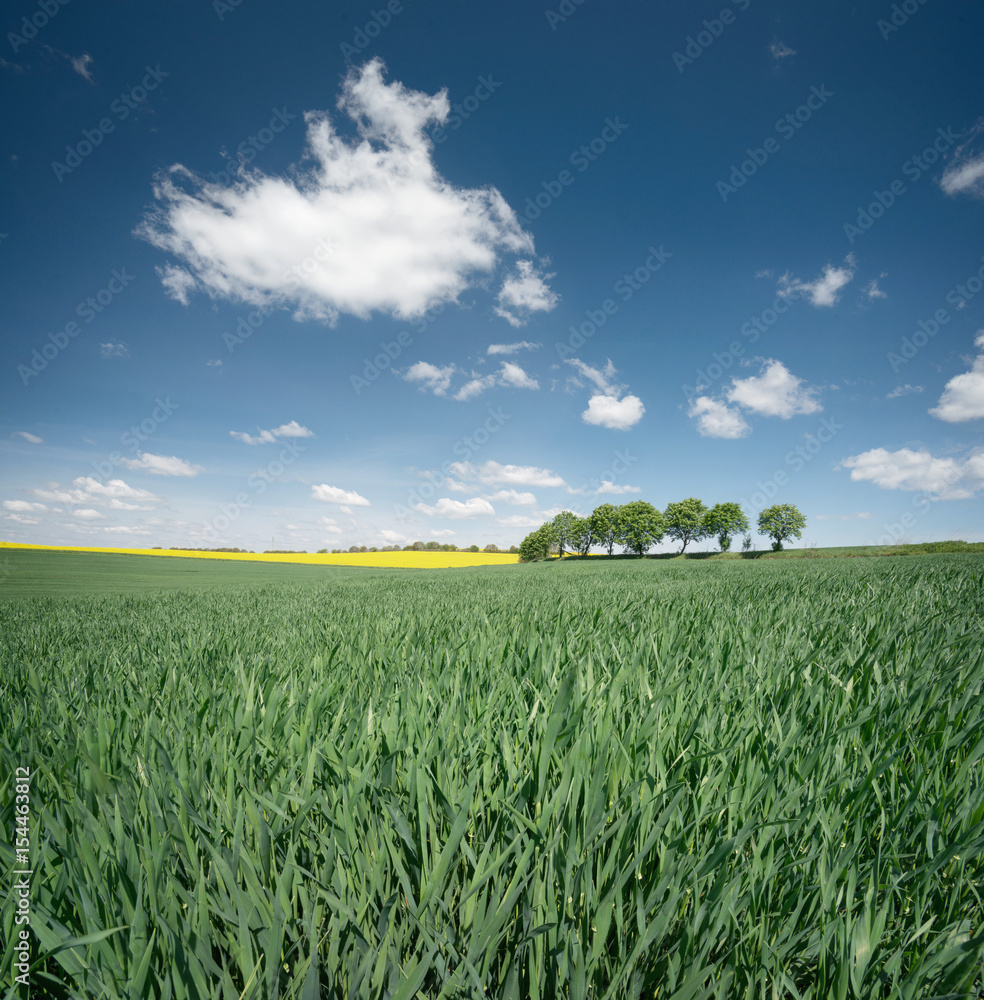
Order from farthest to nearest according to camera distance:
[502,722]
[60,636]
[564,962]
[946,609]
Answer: [60,636], [946,609], [502,722], [564,962]

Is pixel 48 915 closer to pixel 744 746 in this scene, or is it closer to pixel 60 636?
pixel 744 746

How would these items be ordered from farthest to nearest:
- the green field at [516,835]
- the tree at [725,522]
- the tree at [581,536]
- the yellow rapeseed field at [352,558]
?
the tree at [581,536] < the tree at [725,522] < the yellow rapeseed field at [352,558] < the green field at [516,835]

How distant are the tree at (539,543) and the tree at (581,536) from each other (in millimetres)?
3939

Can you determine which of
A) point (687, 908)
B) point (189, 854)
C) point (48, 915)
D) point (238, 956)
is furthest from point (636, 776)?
point (48, 915)

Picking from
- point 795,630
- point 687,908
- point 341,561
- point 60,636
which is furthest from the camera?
point 341,561

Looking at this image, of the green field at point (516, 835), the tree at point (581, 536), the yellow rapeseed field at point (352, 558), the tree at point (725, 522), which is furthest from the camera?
the tree at point (581, 536)

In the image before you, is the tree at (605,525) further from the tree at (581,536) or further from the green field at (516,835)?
the green field at (516,835)

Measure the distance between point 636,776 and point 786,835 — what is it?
12.7 inches

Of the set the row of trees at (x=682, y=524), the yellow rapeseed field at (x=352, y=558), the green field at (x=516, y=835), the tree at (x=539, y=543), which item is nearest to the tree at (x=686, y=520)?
the row of trees at (x=682, y=524)

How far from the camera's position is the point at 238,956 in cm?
77

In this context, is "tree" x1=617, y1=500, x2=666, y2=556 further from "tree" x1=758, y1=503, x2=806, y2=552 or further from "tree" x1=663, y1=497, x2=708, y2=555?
"tree" x1=758, y1=503, x2=806, y2=552

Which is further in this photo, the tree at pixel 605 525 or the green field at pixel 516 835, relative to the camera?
the tree at pixel 605 525

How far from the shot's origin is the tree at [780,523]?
7569 cm

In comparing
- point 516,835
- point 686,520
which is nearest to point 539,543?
point 686,520
